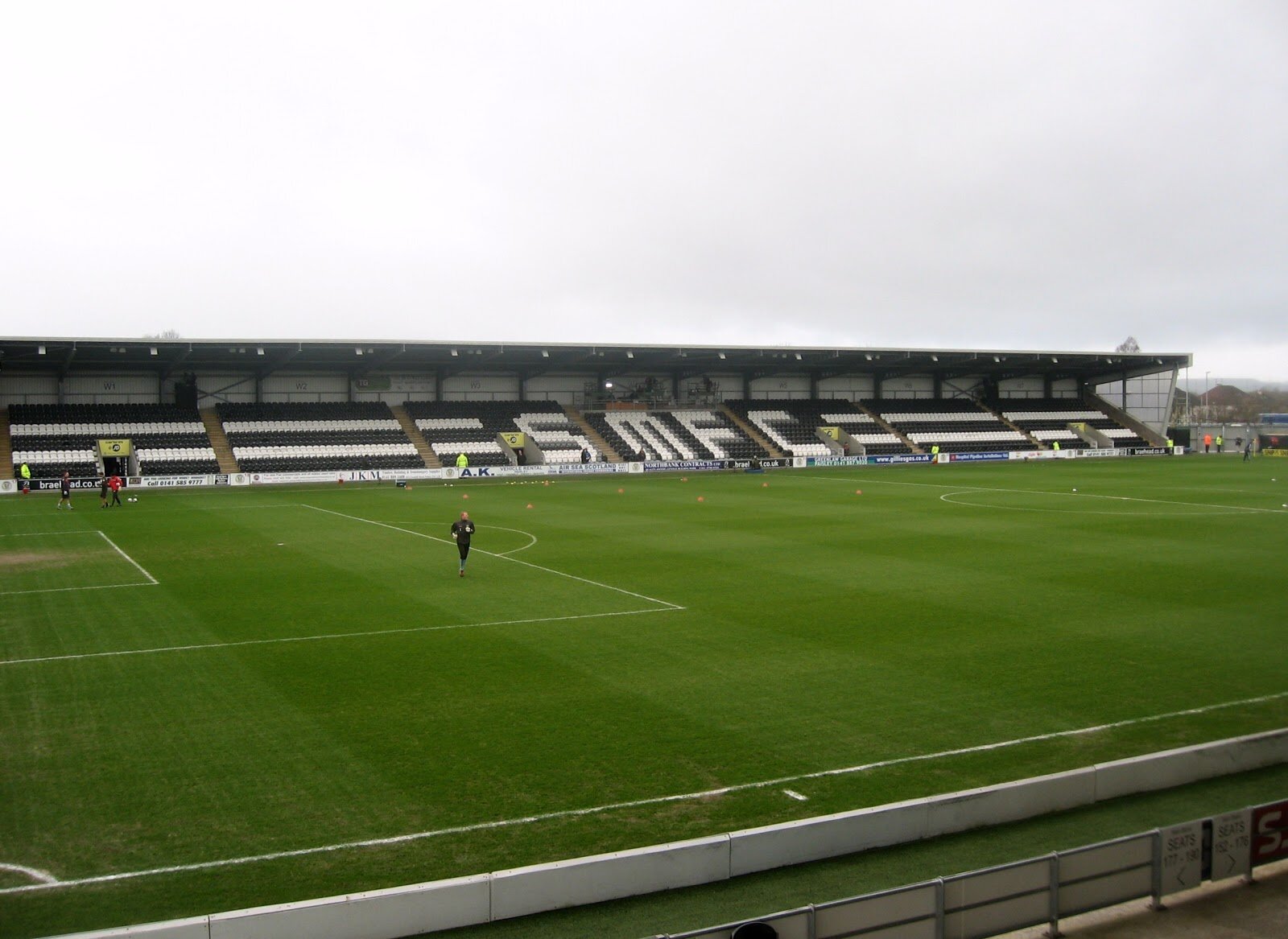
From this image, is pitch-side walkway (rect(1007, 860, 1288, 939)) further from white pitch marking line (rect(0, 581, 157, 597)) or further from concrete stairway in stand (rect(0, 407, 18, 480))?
concrete stairway in stand (rect(0, 407, 18, 480))

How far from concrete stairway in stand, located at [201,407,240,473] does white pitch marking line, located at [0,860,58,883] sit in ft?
167

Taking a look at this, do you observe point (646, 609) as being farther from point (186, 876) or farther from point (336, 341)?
point (336, 341)

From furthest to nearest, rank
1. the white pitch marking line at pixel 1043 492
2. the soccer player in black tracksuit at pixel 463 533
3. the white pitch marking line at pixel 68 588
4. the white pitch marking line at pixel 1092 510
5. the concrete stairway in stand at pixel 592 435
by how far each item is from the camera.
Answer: the concrete stairway in stand at pixel 592 435 < the white pitch marking line at pixel 1043 492 < the white pitch marking line at pixel 1092 510 < the soccer player in black tracksuit at pixel 463 533 < the white pitch marking line at pixel 68 588

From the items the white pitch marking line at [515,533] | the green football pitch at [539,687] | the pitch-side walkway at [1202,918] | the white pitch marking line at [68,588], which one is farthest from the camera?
the white pitch marking line at [515,533]

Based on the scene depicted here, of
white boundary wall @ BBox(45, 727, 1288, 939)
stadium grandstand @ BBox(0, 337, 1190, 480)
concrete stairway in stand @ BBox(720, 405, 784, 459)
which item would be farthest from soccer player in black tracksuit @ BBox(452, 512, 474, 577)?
concrete stairway in stand @ BBox(720, 405, 784, 459)

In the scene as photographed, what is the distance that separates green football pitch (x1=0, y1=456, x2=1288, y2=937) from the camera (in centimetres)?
963

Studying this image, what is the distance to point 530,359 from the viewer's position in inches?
2702

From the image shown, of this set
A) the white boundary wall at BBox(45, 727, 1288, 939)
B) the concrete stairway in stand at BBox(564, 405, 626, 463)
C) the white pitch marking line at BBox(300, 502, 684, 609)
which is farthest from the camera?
the concrete stairway in stand at BBox(564, 405, 626, 463)

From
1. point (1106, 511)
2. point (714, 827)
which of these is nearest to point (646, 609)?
point (714, 827)

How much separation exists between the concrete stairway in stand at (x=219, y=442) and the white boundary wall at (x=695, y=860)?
53.6 meters

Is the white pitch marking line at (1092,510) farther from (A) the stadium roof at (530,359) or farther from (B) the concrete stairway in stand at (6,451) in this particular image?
(B) the concrete stairway in stand at (6,451)

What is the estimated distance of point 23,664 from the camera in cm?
1583

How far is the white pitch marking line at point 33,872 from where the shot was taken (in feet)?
28.6

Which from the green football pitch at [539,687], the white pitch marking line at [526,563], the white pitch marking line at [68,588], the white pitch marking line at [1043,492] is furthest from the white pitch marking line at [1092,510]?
the white pitch marking line at [68,588]
